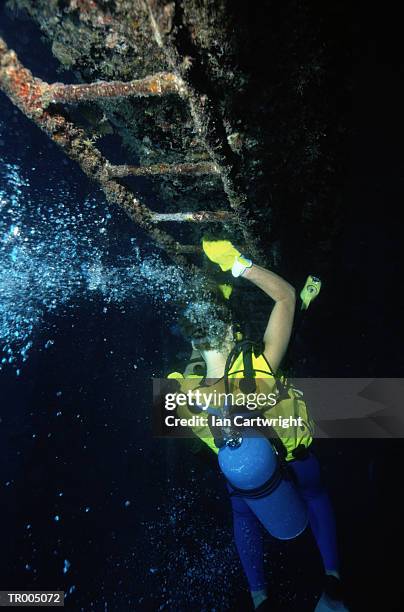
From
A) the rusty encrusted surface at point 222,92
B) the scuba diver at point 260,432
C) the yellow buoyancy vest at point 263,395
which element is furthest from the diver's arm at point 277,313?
the rusty encrusted surface at point 222,92

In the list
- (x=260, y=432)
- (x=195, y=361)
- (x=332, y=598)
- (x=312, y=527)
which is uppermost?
(x=195, y=361)

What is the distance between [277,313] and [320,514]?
208 cm

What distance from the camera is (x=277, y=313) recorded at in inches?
107

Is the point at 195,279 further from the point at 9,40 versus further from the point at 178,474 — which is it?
the point at 178,474

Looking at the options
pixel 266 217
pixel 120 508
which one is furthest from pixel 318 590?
pixel 266 217

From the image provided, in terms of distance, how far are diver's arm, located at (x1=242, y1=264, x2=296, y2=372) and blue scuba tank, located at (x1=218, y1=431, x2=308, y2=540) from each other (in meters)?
0.61

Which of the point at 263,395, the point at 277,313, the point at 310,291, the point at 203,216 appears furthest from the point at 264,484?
the point at 203,216

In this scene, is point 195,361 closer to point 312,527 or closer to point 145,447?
point 312,527

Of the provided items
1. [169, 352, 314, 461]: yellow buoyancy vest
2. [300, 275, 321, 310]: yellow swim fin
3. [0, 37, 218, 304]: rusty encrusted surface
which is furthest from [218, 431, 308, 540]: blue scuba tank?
[0, 37, 218, 304]: rusty encrusted surface

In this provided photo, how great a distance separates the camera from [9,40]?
3816 mm

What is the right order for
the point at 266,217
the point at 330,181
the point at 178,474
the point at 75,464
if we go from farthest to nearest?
the point at 178,474, the point at 75,464, the point at 266,217, the point at 330,181

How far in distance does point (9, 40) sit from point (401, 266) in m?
4.93

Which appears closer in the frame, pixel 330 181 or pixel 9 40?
pixel 330 181

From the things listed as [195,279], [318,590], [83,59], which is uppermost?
[83,59]
